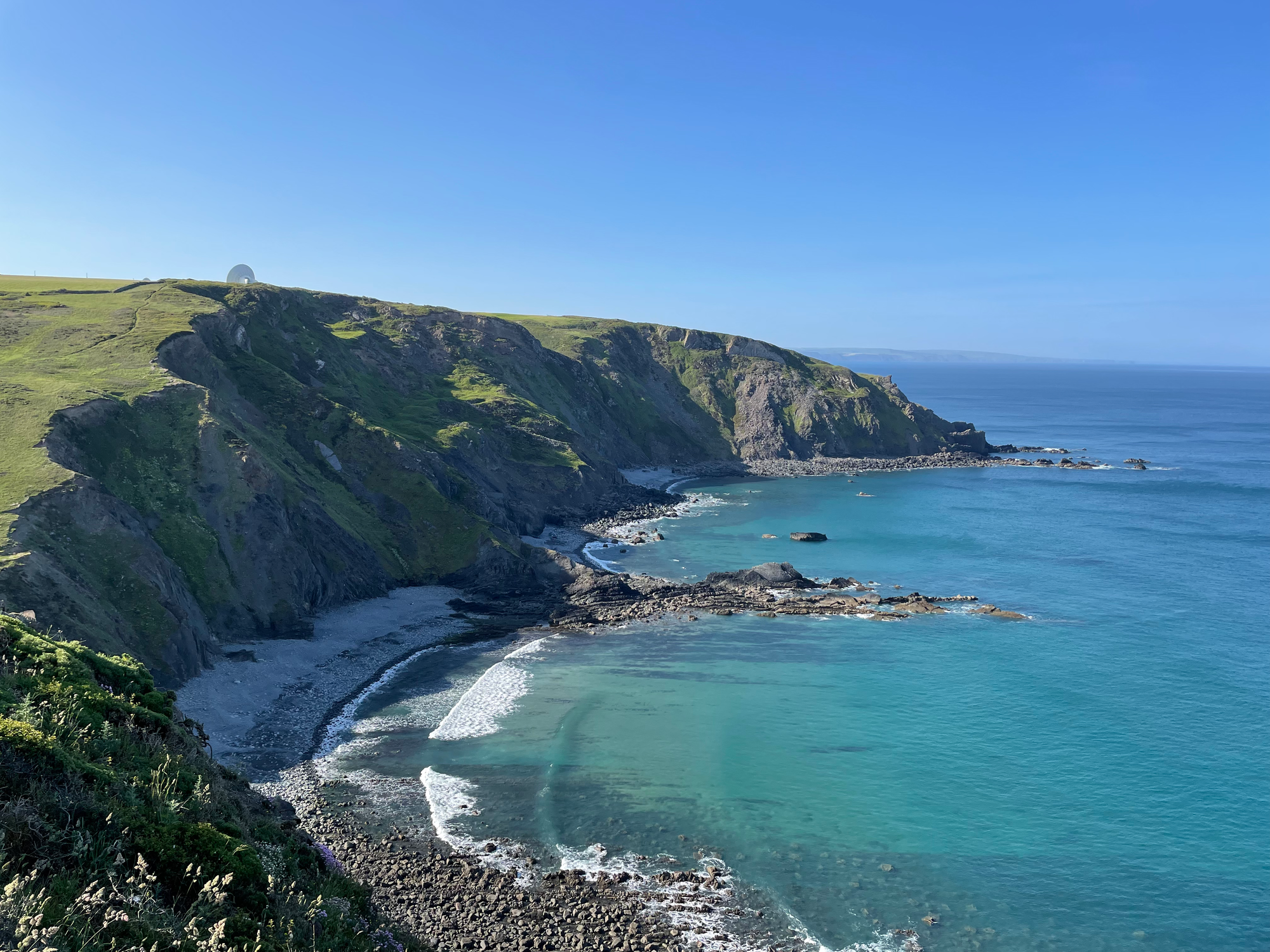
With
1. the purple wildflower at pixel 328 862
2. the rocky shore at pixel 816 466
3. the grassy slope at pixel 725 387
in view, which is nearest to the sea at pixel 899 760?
the purple wildflower at pixel 328 862

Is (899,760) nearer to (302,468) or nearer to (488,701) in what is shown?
(488,701)

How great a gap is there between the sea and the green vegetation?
15.5 m

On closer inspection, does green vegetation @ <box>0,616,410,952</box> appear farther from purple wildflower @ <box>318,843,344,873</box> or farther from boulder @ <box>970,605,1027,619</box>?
boulder @ <box>970,605,1027,619</box>

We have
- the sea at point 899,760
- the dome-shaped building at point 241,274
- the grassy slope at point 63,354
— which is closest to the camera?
the sea at point 899,760

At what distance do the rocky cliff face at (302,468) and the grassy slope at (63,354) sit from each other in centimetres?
123

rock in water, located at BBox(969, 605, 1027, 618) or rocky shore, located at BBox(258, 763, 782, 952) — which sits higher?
rock in water, located at BBox(969, 605, 1027, 618)

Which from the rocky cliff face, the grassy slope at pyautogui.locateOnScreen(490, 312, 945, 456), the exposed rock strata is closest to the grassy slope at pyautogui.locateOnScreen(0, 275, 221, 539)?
the rocky cliff face

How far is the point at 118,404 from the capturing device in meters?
57.5

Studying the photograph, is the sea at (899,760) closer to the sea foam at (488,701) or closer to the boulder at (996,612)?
the sea foam at (488,701)

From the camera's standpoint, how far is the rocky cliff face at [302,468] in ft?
149

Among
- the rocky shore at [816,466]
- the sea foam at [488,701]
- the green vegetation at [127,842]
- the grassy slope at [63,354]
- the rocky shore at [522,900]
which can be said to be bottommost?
the sea foam at [488,701]

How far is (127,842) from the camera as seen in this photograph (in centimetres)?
1341

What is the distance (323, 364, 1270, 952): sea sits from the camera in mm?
29328

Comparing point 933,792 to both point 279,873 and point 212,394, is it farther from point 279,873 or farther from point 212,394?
point 212,394
